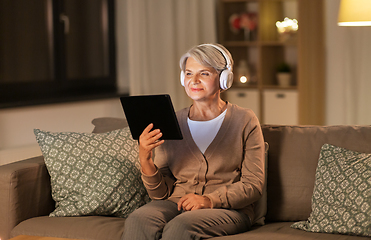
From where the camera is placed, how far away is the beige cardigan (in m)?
1.79

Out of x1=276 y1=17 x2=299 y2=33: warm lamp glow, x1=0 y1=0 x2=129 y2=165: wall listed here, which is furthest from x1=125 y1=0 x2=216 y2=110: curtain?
x1=276 y1=17 x2=299 y2=33: warm lamp glow

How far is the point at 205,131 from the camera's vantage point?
1.90 meters

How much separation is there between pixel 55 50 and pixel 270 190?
7.27 feet

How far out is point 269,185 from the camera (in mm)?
2033

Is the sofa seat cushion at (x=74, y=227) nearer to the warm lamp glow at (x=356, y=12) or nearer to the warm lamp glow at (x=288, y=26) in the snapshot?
the warm lamp glow at (x=356, y=12)

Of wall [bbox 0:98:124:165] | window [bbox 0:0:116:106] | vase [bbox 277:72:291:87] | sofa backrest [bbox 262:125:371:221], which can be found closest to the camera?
sofa backrest [bbox 262:125:371:221]

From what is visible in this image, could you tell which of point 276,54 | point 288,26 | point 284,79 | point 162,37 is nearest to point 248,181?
point 162,37

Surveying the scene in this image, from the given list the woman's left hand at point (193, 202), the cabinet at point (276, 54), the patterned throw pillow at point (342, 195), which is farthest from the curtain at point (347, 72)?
the woman's left hand at point (193, 202)

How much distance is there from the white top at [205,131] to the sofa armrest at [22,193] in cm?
71

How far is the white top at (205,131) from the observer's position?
6.19 ft

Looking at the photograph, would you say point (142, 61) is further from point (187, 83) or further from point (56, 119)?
point (187, 83)

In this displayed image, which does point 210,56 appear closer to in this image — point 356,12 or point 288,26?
point 356,12

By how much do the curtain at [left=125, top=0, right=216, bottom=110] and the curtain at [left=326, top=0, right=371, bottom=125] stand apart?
1.11 m

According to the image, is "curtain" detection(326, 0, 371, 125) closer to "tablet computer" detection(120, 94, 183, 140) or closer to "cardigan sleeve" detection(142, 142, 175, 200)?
"cardigan sleeve" detection(142, 142, 175, 200)
